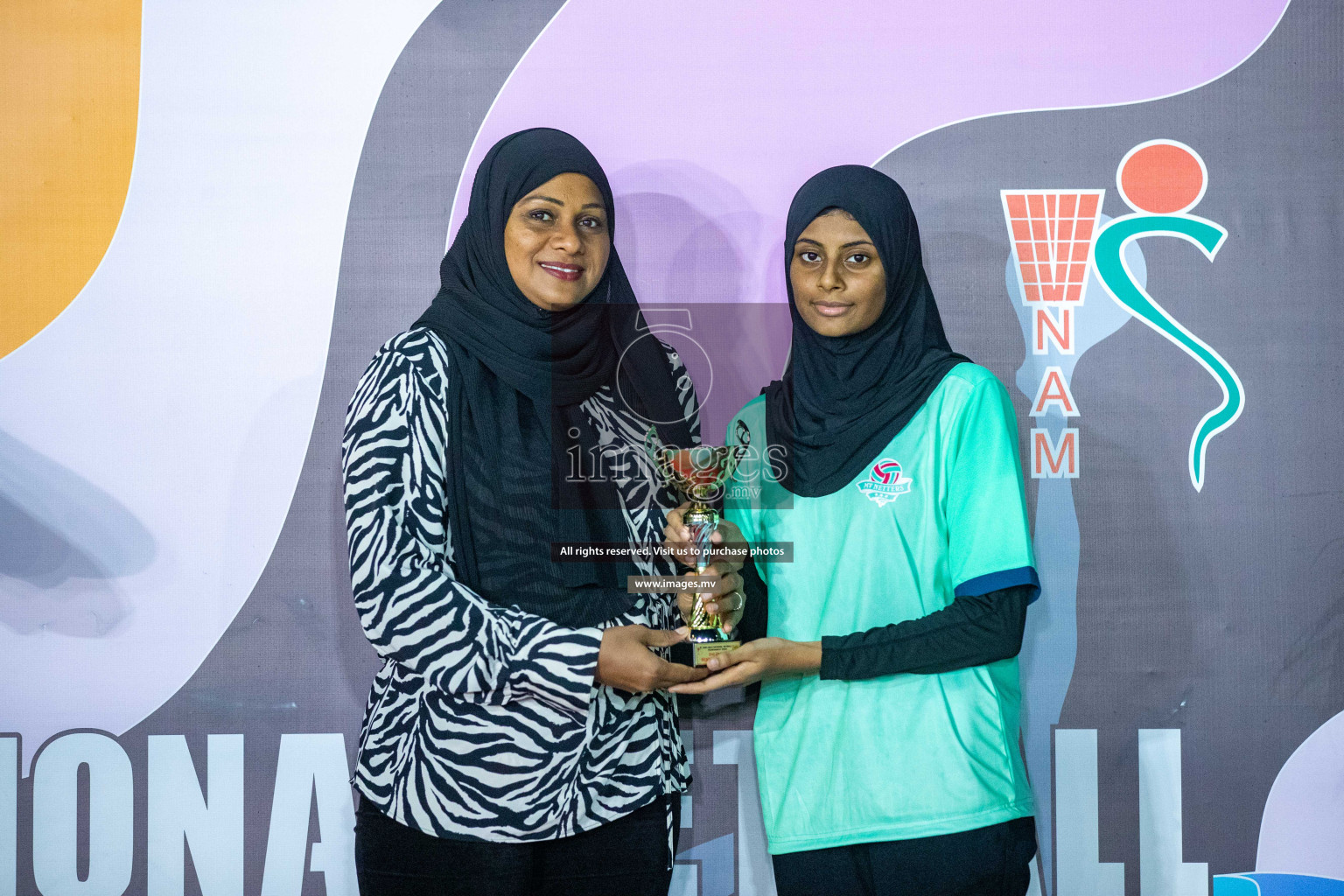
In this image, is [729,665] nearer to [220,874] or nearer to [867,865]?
[867,865]

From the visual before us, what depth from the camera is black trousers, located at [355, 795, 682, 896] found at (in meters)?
1.62

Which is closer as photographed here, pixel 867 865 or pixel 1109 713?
pixel 867 865

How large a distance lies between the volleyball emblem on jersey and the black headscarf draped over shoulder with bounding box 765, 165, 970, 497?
0.03m

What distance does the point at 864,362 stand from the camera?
1.74 meters

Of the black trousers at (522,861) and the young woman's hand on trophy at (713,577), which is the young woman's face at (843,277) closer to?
the young woman's hand on trophy at (713,577)

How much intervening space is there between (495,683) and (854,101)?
1.36 metres

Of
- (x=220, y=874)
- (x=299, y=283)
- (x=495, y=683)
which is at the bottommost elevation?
(x=220, y=874)

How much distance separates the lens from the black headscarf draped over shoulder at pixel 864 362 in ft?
5.63

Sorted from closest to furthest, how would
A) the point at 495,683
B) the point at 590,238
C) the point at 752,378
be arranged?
the point at 495,683, the point at 590,238, the point at 752,378

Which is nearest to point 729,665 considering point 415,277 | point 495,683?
point 495,683

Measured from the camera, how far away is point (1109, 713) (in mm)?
2014

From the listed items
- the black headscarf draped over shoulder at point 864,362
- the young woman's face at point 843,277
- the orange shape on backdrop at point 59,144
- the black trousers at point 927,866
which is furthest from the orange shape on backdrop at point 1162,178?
the orange shape on backdrop at point 59,144

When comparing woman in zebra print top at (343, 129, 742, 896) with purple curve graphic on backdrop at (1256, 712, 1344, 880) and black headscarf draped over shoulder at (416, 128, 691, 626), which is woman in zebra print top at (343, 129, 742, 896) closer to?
black headscarf draped over shoulder at (416, 128, 691, 626)

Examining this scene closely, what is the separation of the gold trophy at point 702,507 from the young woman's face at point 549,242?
1.18 feet
